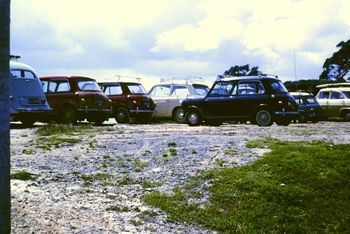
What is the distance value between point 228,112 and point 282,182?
965 cm

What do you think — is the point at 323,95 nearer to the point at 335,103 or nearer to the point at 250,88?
the point at 335,103

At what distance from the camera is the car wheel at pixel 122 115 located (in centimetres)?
1941

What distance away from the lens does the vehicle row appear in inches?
619

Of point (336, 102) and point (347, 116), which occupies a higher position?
point (336, 102)

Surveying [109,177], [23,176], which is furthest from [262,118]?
[23,176]

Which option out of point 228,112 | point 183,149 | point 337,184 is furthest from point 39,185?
point 228,112

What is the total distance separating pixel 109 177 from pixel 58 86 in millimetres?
10719

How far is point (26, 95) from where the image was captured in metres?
15.5

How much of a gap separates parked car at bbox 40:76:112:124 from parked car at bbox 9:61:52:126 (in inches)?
34.7

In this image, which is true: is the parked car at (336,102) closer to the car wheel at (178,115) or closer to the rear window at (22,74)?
the car wheel at (178,115)

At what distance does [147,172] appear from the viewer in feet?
24.8

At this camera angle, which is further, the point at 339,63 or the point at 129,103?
the point at 339,63

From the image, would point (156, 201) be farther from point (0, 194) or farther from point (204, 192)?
point (0, 194)

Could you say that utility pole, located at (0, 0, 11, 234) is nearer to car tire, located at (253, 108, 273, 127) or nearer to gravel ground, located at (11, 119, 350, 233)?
gravel ground, located at (11, 119, 350, 233)
